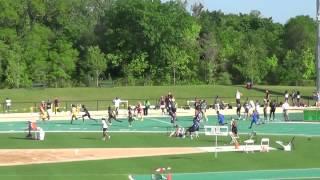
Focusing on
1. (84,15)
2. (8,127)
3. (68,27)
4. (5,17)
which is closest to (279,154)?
(8,127)

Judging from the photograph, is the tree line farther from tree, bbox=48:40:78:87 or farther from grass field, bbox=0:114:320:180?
grass field, bbox=0:114:320:180

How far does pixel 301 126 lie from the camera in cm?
4894

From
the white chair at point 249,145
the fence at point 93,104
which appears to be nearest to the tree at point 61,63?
the fence at point 93,104

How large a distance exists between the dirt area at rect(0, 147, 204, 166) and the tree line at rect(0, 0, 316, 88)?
52463mm

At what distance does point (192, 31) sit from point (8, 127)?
58.8 metres

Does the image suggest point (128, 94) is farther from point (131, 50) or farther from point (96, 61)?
point (131, 50)

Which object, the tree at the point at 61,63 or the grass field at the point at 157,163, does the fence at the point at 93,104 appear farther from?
the grass field at the point at 157,163

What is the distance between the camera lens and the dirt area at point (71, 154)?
107ft

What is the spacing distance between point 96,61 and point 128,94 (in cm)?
1384

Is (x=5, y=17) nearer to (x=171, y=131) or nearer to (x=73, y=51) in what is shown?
(x=73, y=51)

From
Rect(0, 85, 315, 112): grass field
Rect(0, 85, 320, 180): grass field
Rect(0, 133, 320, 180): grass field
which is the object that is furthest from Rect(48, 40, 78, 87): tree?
Rect(0, 133, 320, 180): grass field

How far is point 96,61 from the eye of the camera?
93312 millimetres

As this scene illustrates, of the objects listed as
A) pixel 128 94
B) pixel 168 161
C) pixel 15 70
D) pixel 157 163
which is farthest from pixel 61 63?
pixel 157 163

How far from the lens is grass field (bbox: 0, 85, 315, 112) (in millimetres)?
74438
